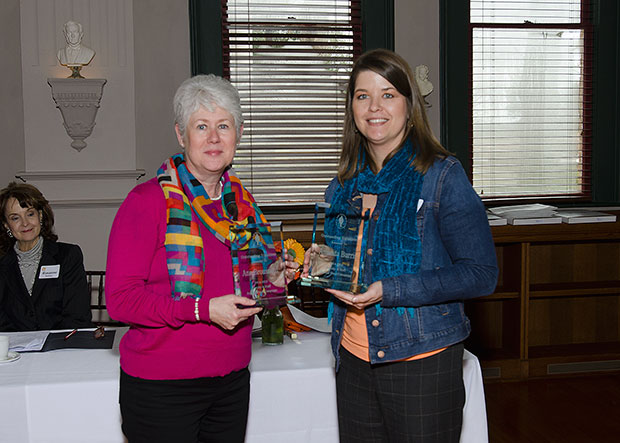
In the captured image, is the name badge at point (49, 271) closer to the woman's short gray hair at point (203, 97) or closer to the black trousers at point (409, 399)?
the woman's short gray hair at point (203, 97)

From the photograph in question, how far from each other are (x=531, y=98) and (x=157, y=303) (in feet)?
13.1

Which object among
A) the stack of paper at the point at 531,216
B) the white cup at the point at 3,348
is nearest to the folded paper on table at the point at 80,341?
the white cup at the point at 3,348

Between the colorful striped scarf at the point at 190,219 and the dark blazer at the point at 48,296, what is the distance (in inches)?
67.3

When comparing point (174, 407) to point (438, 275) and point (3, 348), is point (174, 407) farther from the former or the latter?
point (3, 348)

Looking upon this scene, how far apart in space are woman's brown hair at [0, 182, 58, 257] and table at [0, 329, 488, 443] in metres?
1.02

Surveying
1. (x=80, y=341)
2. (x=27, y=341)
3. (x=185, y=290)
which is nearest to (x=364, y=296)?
(x=185, y=290)

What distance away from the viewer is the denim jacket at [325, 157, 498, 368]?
1614 millimetres

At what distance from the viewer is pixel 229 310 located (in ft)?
5.11

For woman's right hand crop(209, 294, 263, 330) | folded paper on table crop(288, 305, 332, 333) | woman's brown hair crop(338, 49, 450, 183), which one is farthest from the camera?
folded paper on table crop(288, 305, 332, 333)

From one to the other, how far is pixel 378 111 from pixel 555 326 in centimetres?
342

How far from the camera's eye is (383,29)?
459 centimetres

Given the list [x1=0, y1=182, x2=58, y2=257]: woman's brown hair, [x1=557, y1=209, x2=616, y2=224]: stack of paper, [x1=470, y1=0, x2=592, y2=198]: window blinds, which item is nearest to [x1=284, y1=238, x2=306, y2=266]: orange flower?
[x1=0, y1=182, x2=58, y2=257]: woman's brown hair

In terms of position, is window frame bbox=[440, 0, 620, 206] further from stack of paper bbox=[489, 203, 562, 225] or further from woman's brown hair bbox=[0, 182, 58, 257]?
woman's brown hair bbox=[0, 182, 58, 257]

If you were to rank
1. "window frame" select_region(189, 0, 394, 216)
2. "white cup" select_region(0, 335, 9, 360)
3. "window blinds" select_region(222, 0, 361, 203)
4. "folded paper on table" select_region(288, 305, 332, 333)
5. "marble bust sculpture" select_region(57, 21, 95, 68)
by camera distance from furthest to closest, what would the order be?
"window blinds" select_region(222, 0, 361, 203), "window frame" select_region(189, 0, 394, 216), "marble bust sculpture" select_region(57, 21, 95, 68), "folded paper on table" select_region(288, 305, 332, 333), "white cup" select_region(0, 335, 9, 360)
